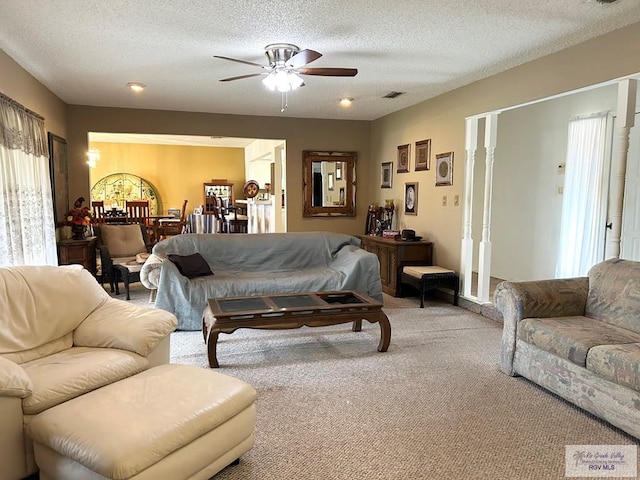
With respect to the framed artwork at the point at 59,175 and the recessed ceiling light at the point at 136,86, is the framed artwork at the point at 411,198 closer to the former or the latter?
the recessed ceiling light at the point at 136,86

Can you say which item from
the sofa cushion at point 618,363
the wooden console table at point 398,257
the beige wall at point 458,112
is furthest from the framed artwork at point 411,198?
the sofa cushion at point 618,363

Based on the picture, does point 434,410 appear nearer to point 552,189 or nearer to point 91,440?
point 91,440

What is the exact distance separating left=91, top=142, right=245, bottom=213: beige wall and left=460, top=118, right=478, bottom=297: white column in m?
8.30

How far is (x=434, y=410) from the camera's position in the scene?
8.69 feet

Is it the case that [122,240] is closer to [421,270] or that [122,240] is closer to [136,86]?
[136,86]

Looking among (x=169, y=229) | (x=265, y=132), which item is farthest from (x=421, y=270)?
(x=169, y=229)

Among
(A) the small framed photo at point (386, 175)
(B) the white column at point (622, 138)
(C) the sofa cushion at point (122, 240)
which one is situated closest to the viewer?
(B) the white column at point (622, 138)

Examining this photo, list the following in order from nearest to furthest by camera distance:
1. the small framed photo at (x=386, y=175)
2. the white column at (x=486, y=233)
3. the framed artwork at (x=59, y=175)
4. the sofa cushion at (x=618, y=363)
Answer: the sofa cushion at (x=618, y=363) < the white column at (x=486, y=233) < the framed artwork at (x=59, y=175) < the small framed photo at (x=386, y=175)

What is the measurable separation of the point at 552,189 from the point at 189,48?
14.7 feet

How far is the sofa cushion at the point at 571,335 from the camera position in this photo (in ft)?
8.46

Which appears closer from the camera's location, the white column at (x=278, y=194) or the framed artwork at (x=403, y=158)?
the framed artwork at (x=403, y=158)

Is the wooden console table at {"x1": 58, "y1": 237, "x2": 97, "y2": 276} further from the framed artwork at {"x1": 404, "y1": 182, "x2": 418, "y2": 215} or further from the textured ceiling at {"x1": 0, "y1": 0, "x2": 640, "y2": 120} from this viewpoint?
the framed artwork at {"x1": 404, "y1": 182, "x2": 418, "y2": 215}

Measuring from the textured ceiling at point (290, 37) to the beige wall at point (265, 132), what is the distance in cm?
109

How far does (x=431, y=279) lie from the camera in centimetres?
504
